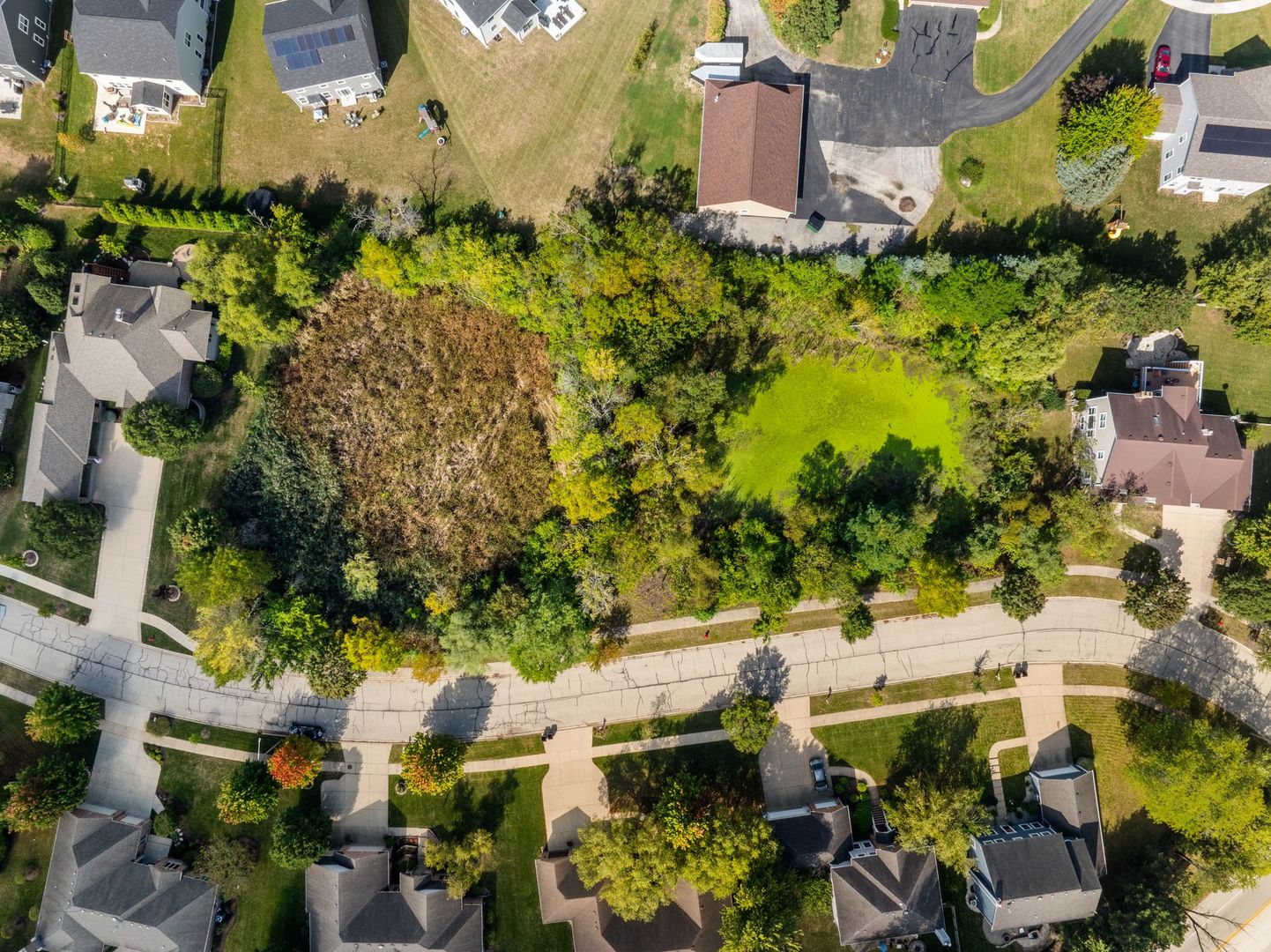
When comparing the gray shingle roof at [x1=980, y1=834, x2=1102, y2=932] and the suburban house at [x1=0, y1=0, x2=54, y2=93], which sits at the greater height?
the suburban house at [x1=0, y1=0, x2=54, y2=93]

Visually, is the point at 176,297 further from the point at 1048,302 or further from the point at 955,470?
the point at 1048,302

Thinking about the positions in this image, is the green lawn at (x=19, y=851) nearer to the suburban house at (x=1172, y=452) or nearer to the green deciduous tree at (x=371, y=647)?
the green deciduous tree at (x=371, y=647)

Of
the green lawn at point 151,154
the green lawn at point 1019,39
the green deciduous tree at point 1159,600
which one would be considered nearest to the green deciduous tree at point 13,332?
the green lawn at point 151,154

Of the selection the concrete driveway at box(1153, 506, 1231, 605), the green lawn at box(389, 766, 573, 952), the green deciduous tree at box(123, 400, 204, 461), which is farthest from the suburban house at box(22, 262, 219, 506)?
the concrete driveway at box(1153, 506, 1231, 605)

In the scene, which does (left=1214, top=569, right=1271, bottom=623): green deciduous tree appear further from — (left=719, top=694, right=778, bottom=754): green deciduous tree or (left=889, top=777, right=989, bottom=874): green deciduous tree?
(left=719, top=694, right=778, bottom=754): green deciduous tree

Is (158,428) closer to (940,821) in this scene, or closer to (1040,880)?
(940,821)

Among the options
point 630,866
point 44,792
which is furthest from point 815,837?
point 44,792

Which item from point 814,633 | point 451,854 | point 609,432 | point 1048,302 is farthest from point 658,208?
point 451,854
